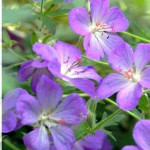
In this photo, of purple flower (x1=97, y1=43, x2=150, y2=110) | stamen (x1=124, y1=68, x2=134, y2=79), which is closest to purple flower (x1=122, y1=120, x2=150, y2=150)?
purple flower (x1=97, y1=43, x2=150, y2=110)

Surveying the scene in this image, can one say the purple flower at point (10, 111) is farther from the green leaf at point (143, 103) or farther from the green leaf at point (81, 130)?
the green leaf at point (143, 103)

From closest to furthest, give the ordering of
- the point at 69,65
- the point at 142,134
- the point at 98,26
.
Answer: the point at 142,134, the point at 69,65, the point at 98,26

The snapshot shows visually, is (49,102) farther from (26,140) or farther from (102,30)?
(102,30)

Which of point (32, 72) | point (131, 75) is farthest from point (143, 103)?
point (32, 72)

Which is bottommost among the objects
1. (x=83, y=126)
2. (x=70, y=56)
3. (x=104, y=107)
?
(x=104, y=107)

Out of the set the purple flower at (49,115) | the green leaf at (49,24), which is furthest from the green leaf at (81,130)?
the green leaf at (49,24)

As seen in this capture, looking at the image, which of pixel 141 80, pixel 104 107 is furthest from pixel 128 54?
pixel 104 107

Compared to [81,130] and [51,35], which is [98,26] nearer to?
[51,35]
